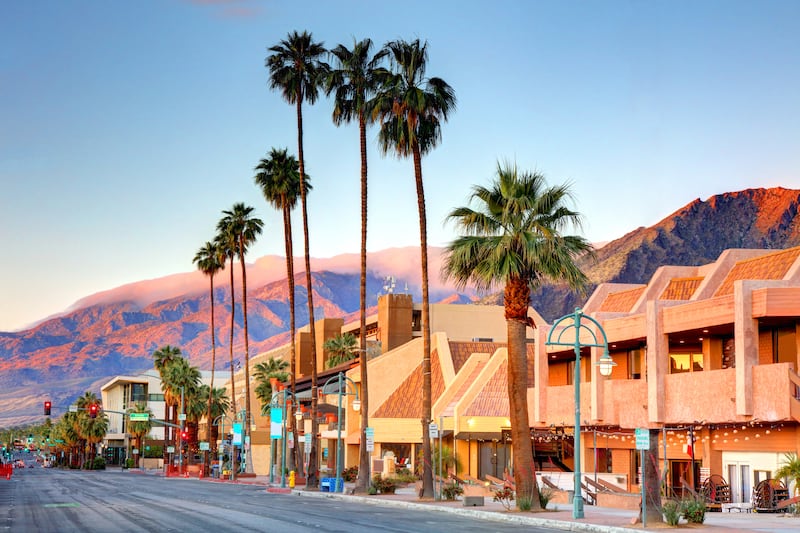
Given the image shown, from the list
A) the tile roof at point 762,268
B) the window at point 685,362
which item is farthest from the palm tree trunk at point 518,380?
the window at point 685,362

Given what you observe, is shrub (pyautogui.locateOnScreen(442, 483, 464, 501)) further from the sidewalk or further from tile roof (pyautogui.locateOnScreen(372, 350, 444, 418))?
tile roof (pyautogui.locateOnScreen(372, 350, 444, 418))

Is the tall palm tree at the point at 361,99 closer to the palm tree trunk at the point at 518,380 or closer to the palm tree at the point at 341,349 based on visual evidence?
the palm tree trunk at the point at 518,380

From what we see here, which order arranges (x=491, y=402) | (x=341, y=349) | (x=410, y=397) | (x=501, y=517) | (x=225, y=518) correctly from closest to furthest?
(x=225, y=518) < (x=501, y=517) < (x=491, y=402) < (x=410, y=397) < (x=341, y=349)

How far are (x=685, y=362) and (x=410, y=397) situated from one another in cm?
3051

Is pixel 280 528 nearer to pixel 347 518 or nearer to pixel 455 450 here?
pixel 347 518

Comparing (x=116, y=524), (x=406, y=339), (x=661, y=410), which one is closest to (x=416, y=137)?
(x=661, y=410)

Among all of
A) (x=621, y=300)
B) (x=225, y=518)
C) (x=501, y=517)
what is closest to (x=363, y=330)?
(x=621, y=300)

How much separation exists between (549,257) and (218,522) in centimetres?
1528

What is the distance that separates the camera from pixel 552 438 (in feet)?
197

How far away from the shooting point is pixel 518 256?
3862cm

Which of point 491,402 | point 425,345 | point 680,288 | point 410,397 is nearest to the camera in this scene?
point 425,345

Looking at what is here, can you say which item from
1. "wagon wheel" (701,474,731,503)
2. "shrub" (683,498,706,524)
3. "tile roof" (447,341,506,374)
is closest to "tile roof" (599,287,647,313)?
"wagon wheel" (701,474,731,503)

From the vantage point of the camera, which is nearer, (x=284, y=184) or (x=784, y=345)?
(x=784, y=345)

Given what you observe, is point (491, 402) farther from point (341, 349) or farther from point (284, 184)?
point (341, 349)
